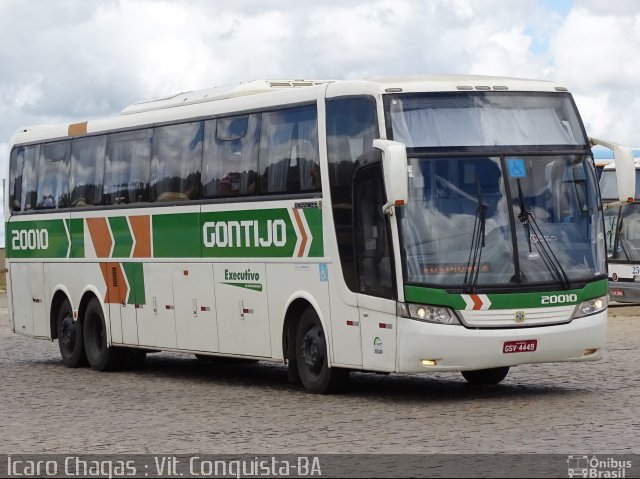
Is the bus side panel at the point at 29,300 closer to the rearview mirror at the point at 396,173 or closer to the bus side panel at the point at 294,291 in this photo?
the bus side panel at the point at 294,291

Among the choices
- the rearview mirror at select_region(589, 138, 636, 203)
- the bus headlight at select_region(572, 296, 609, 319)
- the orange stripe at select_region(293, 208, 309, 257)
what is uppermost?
the rearview mirror at select_region(589, 138, 636, 203)

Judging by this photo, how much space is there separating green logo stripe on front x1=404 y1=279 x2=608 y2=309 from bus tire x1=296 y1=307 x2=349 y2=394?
177cm

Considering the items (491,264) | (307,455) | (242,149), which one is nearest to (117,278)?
(242,149)

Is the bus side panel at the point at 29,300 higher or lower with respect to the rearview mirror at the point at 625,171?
lower

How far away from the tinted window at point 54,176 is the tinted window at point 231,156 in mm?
4724

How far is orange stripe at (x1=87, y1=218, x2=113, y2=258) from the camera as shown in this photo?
23.0 meters

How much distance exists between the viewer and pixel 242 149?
1948 cm

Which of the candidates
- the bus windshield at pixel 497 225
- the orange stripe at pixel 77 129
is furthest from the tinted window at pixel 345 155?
the orange stripe at pixel 77 129

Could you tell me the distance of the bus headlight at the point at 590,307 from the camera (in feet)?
55.5

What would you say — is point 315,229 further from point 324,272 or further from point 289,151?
point 289,151

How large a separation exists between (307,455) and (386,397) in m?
5.28

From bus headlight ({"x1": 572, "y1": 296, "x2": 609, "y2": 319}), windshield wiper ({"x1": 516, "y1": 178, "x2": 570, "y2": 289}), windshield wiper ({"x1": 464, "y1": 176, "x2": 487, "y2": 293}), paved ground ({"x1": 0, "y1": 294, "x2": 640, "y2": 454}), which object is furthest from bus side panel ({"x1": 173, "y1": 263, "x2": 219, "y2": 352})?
bus headlight ({"x1": 572, "y1": 296, "x2": 609, "y2": 319})

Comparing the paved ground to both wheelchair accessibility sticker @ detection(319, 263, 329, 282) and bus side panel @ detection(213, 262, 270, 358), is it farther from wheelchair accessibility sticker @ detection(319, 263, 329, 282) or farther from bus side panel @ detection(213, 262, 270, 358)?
Result: wheelchair accessibility sticker @ detection(319, 263, 329, 282)

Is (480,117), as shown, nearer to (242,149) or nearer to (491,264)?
(491,264)
